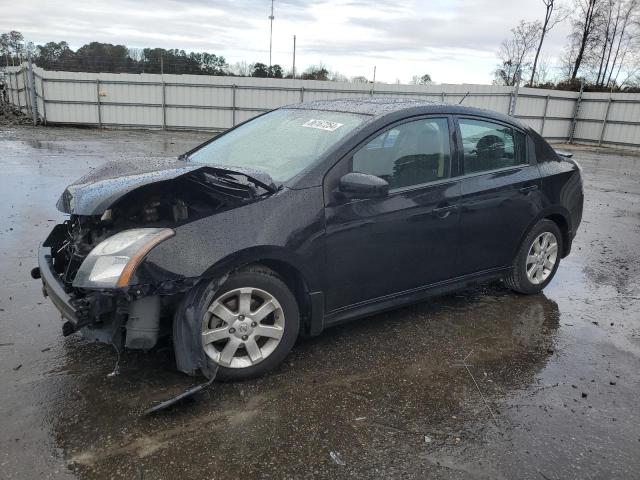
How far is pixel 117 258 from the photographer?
2.77 m

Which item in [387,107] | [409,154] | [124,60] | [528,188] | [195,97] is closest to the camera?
[409,154]

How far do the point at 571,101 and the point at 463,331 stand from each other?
24.4 meters

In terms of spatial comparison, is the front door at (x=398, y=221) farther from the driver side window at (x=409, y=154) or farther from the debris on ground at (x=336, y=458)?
the debris on ground at (x=336, y=458)

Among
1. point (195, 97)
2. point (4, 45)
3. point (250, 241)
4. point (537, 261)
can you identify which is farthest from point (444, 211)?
point (4, 45)

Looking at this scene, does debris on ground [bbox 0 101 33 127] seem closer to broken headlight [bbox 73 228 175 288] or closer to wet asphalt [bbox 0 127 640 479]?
wet asphalt [bbox 0 127 640 479]

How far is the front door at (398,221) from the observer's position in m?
3.45

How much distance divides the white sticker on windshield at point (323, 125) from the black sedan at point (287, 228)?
1cm

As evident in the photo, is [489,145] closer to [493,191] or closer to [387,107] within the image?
[493,191]

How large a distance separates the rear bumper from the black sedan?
0.04 ft

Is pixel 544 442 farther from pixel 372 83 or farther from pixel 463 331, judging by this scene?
pixel 372 83

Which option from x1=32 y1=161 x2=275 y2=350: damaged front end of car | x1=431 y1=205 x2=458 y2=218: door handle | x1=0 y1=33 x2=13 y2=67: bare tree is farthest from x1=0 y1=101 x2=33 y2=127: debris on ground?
x1=431 y1=205 x2=458 y2=218: door handle

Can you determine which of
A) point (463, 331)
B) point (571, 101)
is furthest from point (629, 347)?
point (571, 101)

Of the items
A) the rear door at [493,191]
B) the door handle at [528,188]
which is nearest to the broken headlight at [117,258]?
the rear door at [493,191]

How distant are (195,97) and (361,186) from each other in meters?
20.3
